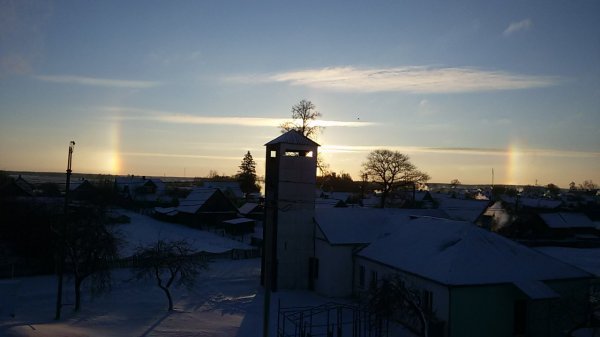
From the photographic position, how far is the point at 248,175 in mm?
107688

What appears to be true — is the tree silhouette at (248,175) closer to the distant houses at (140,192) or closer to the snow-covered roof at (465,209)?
the distant houses at (140,192)

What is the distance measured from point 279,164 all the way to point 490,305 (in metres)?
15.7

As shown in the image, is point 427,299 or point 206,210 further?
point 206,210

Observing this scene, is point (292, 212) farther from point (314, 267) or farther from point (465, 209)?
point (465, 209)

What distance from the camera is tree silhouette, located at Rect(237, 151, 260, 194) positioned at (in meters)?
106

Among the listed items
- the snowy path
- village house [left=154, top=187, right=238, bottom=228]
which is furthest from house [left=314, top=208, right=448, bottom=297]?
village house [left=154, top=187, right=238, bottom=228]

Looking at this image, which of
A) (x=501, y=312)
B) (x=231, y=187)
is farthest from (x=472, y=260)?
(x=231, y=187)

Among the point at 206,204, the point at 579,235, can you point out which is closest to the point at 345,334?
the point at 206,204

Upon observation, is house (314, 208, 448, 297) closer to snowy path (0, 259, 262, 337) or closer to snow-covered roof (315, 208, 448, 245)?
snow-covered roof (315, 208, 448, 245)

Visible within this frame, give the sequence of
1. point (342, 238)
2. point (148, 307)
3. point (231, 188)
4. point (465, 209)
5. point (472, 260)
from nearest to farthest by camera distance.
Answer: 1. point (472, 260)
2. point (148, 307)
3. point (342, 238)
4. point (465, 209)
5. point (231, 188)

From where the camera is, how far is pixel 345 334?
820 inches

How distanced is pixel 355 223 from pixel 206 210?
3618 centimetres

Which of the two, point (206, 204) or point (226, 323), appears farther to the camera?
point (206, 204)

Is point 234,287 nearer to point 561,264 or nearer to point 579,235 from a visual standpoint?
point 561,264
